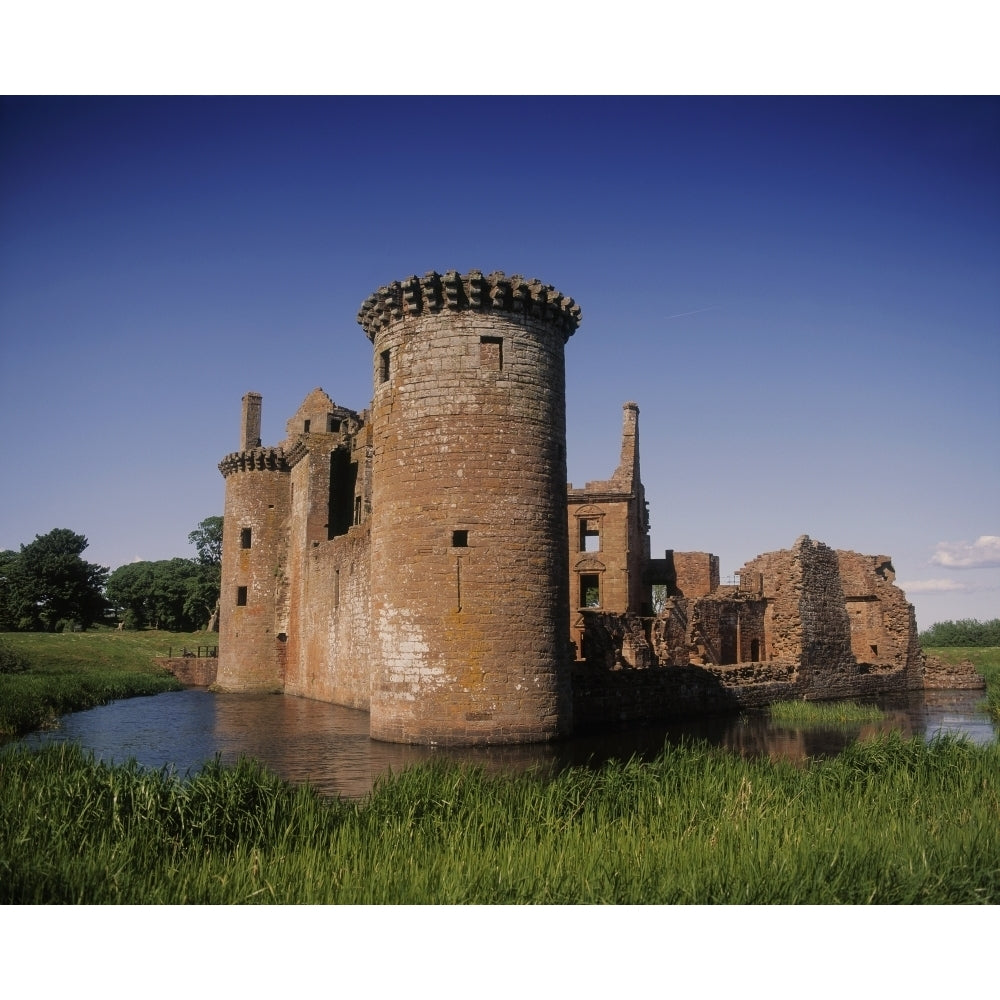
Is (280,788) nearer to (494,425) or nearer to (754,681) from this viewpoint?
(494,425)

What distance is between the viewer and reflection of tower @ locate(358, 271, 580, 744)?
15469 millimetres

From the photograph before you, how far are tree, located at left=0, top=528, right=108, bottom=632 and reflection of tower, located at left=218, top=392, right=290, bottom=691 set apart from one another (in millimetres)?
31443

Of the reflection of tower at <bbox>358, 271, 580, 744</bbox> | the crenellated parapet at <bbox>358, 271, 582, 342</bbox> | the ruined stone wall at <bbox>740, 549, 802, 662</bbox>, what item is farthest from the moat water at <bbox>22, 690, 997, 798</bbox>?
the crenellated parapet at <bbox>358, 271, 582, 342</bbox>

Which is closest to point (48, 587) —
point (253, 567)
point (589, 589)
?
point (253, 567)

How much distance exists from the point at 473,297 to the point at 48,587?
5443cm

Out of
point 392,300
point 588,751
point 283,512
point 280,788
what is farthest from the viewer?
point 283,512

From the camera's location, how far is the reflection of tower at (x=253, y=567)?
1240 inches

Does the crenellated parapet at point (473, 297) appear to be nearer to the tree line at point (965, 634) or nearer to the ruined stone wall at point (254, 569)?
the ruined stone wall at point (254, 569)

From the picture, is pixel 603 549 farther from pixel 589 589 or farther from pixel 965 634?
pixel 965 634

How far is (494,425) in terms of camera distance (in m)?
16.0

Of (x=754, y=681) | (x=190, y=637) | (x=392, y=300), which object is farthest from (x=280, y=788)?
(x=190, y=637)

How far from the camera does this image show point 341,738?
687 inches

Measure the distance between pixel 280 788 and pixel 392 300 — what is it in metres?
10.2

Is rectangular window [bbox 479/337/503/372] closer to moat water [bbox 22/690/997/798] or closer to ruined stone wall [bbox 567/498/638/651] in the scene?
moat water [bbox 22/690/997/798]
